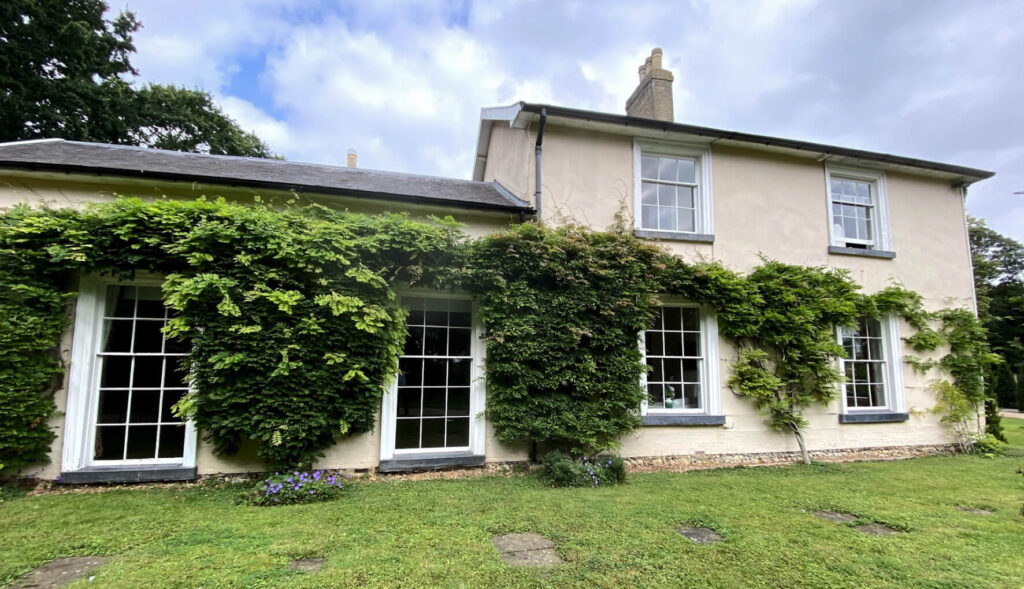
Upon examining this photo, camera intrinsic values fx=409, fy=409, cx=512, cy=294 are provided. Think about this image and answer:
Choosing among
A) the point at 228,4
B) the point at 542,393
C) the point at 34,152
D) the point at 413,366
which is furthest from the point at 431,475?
the point at 228,4

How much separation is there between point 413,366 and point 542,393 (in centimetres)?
199

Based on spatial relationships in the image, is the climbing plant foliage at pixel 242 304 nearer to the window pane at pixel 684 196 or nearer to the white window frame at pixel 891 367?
the window pane at pixel 684 196

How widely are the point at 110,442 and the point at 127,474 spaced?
57 cm

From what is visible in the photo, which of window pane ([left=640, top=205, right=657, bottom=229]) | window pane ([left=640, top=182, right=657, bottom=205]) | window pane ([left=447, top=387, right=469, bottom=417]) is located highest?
window pane ([left=640, top=182, right=657, bottom=205])

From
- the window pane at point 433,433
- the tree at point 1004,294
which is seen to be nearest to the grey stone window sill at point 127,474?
the window pane at point 433,433

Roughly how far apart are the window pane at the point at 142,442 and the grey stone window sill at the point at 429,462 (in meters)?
2.91

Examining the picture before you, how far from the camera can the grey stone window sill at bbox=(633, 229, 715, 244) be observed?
7.11 metres

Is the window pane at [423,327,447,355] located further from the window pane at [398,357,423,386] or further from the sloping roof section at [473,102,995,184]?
the sloping roof section at [473,102,995,184]

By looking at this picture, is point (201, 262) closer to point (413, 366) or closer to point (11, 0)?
point (413, 366)

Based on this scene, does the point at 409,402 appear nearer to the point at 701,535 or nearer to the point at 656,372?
the point at 701,535

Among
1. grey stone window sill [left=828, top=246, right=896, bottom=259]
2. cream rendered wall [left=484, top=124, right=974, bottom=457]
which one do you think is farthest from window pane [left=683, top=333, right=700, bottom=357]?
grey stone window sill [left=828, top=246, right=896, bottom=259]

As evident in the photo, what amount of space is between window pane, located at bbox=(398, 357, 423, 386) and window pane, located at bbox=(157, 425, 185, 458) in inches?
114

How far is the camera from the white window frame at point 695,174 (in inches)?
287

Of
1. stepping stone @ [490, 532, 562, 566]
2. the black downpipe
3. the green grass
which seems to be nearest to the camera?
the green grass
